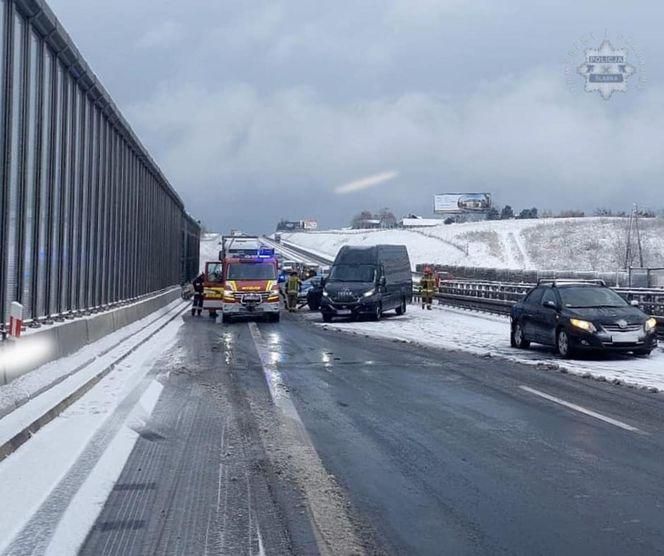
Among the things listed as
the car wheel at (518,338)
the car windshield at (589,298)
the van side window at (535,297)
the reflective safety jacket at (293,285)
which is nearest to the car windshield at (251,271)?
the reflective safety jacket at (293,285)

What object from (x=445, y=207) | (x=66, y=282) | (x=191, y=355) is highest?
(x=445, y=207)

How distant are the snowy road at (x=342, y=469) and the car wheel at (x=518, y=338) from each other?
5622 mm

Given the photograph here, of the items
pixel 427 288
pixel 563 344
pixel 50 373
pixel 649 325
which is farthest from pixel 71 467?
pixel 427 288

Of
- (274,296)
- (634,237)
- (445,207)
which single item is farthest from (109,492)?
(445,207)

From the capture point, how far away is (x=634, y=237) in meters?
76.9

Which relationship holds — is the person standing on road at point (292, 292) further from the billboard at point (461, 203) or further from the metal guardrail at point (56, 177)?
the billboard at point (461, 203)

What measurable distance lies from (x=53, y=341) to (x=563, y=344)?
9490 mm

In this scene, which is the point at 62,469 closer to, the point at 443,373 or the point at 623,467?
the point at 623,467

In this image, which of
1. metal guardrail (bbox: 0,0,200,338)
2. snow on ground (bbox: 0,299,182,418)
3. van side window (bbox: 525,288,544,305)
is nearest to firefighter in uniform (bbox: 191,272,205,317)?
metal guardrail (bbox: 0,0,200,338)

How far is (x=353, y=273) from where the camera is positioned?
31141 millimetres

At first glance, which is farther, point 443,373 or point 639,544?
point 443,373

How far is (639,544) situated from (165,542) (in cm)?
289

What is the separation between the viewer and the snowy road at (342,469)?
5.48m

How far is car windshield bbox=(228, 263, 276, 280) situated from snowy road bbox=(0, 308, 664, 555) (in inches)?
661
